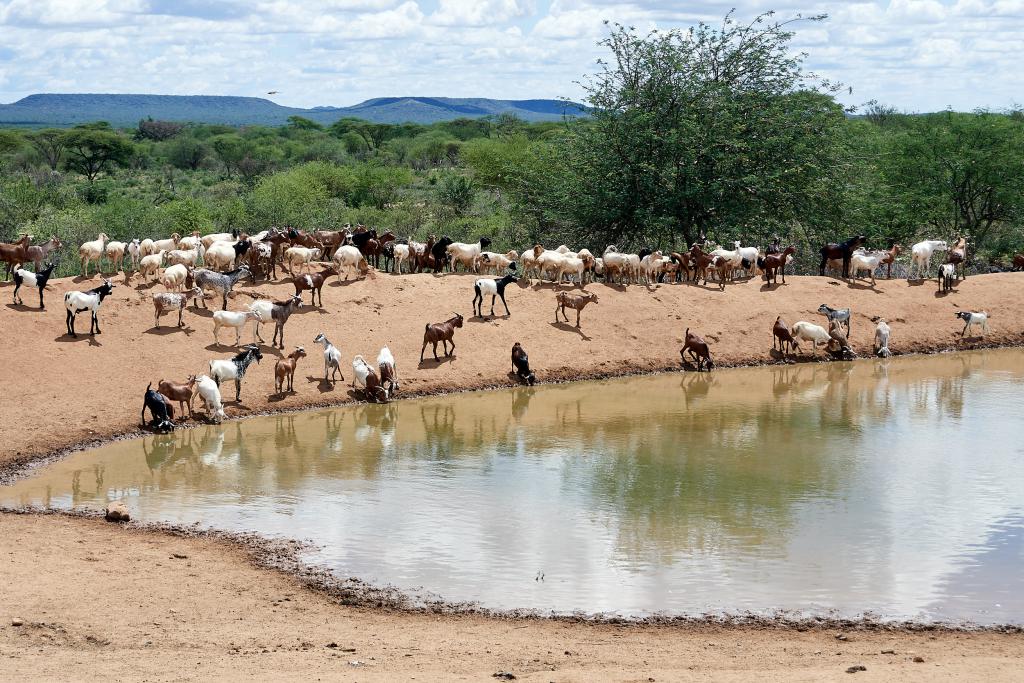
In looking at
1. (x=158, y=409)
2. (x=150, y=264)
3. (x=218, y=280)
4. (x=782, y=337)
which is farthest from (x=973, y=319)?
(x=158, y=409)

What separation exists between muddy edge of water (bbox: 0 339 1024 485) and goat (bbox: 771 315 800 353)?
278mm

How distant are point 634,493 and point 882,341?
42.7 feet

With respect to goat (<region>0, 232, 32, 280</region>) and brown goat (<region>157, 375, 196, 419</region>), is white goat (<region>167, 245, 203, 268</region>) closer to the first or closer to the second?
goat (<region>0, 232, 32, 280</region>)

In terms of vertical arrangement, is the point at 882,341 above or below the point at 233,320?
below

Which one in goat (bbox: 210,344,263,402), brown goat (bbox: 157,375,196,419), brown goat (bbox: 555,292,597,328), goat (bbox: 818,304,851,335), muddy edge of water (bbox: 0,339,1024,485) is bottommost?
muddy edge of water (bbox: 0,339,1024,485)

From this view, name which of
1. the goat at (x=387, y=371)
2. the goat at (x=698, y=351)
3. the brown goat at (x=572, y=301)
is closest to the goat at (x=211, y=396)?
the goat at (x=387, y=371)

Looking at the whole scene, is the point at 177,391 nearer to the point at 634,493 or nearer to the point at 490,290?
the point at 634,493

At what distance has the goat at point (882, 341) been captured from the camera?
27.5 meters

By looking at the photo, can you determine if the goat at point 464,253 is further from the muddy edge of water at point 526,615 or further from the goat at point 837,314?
the muddy edge of water at point 526,615

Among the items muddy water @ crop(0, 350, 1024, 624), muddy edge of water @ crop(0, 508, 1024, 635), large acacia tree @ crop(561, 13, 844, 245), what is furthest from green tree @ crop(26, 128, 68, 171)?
muddy edge of water @ crop(0, 508, 1024, 635)

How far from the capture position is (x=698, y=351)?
25.5m

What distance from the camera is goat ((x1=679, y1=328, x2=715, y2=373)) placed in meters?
25.5

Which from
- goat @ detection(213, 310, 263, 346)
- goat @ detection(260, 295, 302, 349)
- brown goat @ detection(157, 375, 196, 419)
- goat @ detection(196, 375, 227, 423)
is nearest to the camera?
brown goat @ detection(157, 375, 196, 419)

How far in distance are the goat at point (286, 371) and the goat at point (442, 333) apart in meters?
2.43
